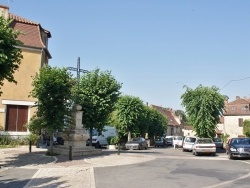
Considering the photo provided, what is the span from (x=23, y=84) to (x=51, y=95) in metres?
12.3

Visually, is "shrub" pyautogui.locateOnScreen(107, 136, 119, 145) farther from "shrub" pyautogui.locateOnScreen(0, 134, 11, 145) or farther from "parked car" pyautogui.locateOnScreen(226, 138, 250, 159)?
"parked car" pyautogui.locateOnScreen(226, 138, 250, 159)

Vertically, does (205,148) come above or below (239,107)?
below

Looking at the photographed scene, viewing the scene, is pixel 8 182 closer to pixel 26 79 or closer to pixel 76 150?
pixel 76 150

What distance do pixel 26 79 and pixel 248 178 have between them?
23.2 metres

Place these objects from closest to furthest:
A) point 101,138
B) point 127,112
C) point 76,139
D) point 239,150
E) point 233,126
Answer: point 76,139, point 239,150, point 101,138, point 127,112, point 233,126

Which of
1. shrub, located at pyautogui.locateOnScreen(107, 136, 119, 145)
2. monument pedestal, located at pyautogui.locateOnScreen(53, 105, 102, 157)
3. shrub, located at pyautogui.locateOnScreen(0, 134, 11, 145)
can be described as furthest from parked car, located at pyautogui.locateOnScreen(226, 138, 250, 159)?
shrub, located at pyautogui.locateOnScreen(107, 136, 119, 145)

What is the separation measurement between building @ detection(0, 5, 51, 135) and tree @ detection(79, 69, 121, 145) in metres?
7.26

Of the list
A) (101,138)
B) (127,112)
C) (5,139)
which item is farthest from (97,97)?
(127,112)

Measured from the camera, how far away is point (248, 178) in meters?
14.1

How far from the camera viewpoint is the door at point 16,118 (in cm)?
3092

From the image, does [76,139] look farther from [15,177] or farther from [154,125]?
[154,125]

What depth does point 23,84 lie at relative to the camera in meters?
31.9

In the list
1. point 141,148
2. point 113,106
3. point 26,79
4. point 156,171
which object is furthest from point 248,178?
point 141,148

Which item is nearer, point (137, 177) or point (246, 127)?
point (137, 177)
